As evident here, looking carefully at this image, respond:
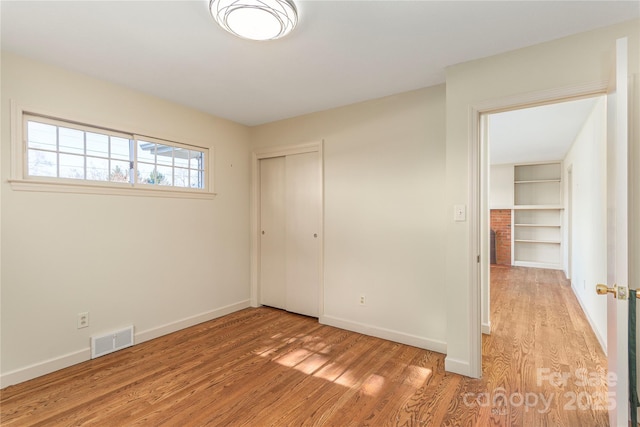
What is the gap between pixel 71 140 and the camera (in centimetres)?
262

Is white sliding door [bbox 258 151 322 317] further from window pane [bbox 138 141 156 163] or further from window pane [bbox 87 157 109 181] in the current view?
window pane [bbox 87 157 109 181]

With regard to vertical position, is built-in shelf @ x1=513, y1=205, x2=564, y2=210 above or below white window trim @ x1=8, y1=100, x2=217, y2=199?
below

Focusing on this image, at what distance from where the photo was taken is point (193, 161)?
11.8ft

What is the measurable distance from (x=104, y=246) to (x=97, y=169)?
0.69 meters

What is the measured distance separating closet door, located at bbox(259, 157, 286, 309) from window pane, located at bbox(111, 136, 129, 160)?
161cm

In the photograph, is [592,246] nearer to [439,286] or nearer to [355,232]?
[439,286]

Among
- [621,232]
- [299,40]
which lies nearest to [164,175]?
[299,40]

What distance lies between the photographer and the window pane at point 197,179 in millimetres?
3588

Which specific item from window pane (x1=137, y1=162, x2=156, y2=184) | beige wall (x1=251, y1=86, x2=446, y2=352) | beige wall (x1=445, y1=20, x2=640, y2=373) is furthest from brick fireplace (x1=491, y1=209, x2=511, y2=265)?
window pane (x1=137, y1=162, x2=156, y2=184)

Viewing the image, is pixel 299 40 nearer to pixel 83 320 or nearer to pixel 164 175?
pixel 164 175

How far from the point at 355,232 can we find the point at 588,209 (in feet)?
9.38

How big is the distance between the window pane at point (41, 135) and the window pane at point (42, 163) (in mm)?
54

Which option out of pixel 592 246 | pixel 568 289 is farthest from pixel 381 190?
pixel 568 289

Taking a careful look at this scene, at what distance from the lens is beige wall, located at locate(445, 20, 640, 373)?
1969 millimetres
